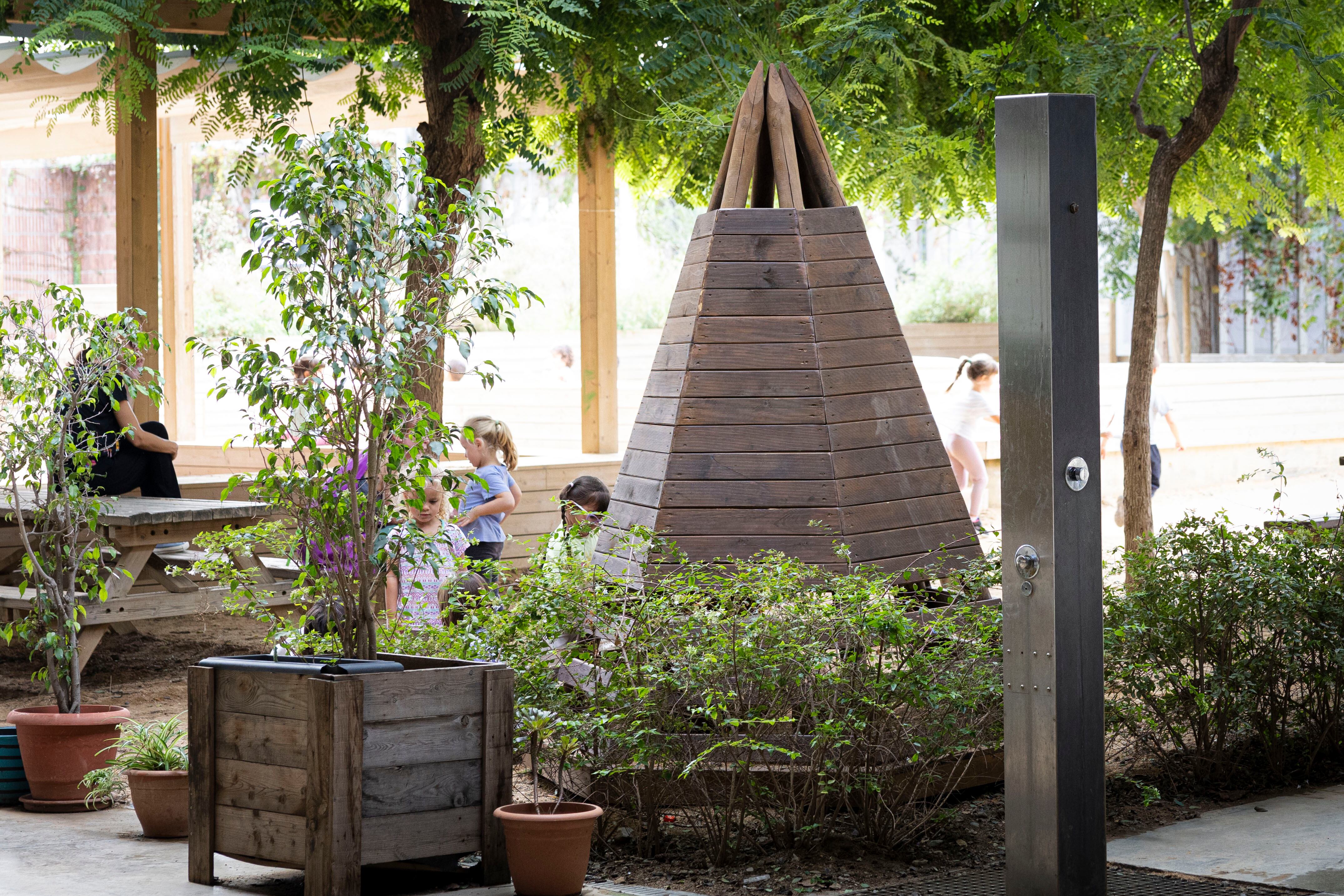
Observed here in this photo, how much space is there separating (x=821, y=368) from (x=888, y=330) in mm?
392

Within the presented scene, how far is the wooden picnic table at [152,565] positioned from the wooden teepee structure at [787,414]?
2267 millimetres

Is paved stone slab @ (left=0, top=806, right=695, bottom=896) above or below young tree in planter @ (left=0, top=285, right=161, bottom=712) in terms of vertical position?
below

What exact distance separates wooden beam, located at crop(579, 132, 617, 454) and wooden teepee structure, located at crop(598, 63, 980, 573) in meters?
4.32

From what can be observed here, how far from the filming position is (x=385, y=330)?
3.95 m

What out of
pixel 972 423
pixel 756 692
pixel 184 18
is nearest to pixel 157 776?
pixel 756 692

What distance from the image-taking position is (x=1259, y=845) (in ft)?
14.1

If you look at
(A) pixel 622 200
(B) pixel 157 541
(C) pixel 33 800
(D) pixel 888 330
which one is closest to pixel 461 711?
(C) pixel 33 800

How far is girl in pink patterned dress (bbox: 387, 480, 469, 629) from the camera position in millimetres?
4105

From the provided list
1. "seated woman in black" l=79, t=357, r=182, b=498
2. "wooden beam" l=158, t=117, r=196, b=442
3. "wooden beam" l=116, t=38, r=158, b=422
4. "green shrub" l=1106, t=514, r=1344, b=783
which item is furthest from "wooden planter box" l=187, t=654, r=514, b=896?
"wooden beam" l=158, t=117, r=196, b=442

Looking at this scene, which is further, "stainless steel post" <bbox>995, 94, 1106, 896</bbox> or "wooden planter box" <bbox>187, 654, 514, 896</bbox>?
"wooden planter box" <bbox>187, 654, 514, 896</bbox>

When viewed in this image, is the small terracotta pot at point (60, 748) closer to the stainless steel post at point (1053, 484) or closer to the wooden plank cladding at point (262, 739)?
the wooden plank cladding at point (262, 739)

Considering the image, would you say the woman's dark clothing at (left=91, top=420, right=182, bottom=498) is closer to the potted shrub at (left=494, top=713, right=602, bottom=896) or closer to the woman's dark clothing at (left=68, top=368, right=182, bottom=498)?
the woman's dark clothing at (left=68, top=368, right=182, bottom=498)

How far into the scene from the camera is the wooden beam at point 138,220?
843 centimetres

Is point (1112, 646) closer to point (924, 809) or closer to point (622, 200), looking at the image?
point (924, 809)
